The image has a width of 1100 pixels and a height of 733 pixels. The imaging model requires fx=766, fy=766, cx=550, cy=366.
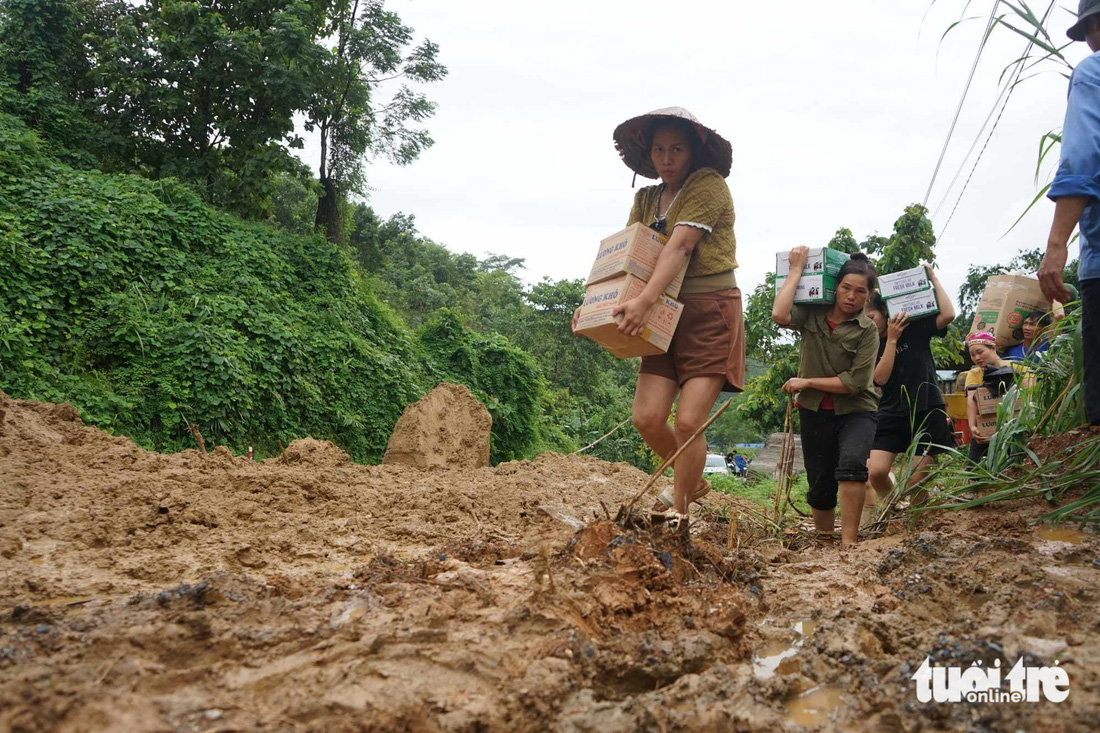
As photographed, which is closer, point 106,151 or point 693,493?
point 693,493

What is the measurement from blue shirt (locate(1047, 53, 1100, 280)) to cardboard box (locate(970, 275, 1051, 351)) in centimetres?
191

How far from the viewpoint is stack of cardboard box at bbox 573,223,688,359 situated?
10.7ft

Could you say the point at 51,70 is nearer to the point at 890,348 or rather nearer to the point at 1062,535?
the point at 890,348

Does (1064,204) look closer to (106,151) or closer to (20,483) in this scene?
(20,483)

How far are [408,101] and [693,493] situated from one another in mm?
15834

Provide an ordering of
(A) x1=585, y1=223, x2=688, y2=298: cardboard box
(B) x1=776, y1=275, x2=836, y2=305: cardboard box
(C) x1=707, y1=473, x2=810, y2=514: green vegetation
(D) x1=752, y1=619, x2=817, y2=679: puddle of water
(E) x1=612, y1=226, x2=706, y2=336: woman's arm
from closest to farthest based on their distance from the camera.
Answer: (D) x1=752, y1=619, x2=817, y2=679: puddle of water → (E) x1=612, y1=226, x2=706, y2=336: woman's arm → (A) x1=585, y1=223, x2=688, y2=298: cardboard box → (B) x1=776, y1=275, x2=836, y2=305: cardboard box → (C) x1=707, y1=473, x2=810, y2=514: green vegetation

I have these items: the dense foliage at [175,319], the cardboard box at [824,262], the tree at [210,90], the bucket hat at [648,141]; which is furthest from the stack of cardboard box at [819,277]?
the tree at [210,90]

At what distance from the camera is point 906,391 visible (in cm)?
459

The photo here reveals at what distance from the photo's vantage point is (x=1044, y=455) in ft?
11.3

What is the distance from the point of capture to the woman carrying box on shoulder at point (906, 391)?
454cm

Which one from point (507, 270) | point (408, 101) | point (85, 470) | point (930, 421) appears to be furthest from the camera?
point (507, 270)

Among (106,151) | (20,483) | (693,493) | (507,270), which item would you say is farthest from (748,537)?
(507,270)

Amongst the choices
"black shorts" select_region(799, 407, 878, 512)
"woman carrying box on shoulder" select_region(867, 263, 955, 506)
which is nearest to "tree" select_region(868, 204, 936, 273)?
"woman carrying box on shoulder" select_region(867, 263, 955, 506)

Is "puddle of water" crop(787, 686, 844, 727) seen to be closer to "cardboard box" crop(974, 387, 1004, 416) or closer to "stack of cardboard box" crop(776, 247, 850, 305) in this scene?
"stack of cardboard box" crop(776, 247, 850, 305)
